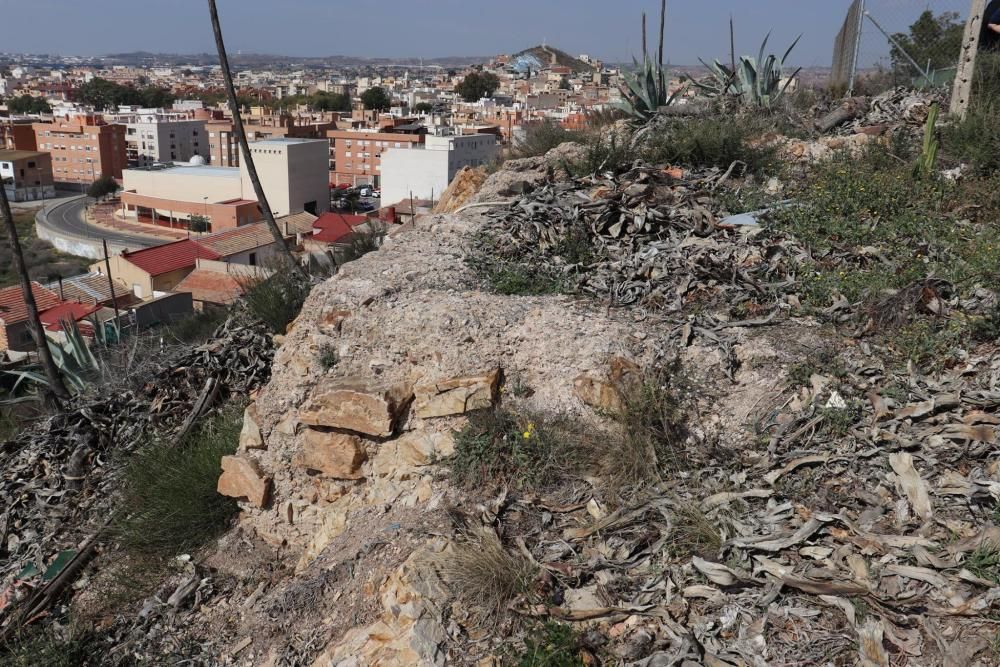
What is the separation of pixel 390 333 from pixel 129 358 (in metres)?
3.08

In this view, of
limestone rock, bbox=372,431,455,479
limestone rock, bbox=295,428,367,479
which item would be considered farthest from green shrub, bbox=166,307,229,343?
limestone rock, bbox=372,431,455,479

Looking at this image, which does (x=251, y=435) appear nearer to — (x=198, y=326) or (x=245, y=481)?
(x=245, y=481)

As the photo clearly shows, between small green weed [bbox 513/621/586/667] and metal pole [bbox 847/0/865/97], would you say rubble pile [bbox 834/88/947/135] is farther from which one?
small green weed [bbox 513/621/586/667]

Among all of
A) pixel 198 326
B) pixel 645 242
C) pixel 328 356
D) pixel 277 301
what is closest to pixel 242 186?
pixel 198 326

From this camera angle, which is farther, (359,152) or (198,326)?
(359,152)

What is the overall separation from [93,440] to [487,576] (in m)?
4.24

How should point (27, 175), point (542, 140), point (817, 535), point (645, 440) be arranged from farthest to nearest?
point (27, 175)
point (542, 140)
point (645, 440)
point (817, 535)

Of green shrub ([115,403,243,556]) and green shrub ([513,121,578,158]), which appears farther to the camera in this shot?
green shrub ([513,121,578,158])

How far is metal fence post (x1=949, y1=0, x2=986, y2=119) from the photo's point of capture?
7.50m

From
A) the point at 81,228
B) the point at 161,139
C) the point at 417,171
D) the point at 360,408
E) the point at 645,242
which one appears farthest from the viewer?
the point at 161,139

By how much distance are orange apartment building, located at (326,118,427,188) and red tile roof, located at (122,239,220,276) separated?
31297 mm

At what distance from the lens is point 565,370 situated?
4.11m

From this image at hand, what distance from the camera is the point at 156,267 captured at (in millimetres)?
23562

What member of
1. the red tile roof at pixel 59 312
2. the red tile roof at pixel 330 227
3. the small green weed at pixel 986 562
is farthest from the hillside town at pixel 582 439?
the red tile roof at pixel 330 227
